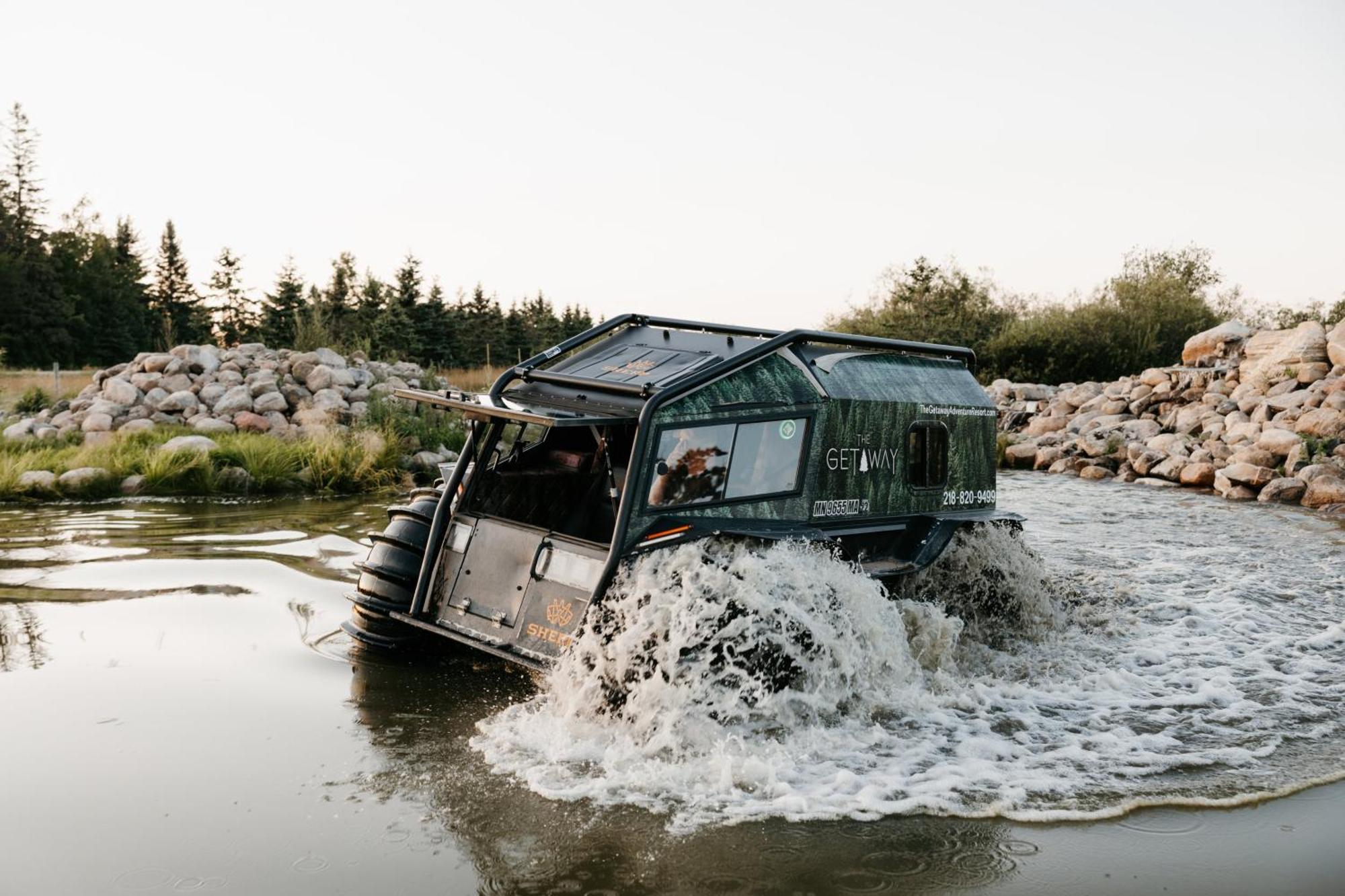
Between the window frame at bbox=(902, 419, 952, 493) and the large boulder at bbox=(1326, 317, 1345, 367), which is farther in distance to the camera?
the large boulder at bbox=(1326, 317, 1345, 367)

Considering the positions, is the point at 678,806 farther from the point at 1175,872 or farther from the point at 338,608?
the point at 338,608

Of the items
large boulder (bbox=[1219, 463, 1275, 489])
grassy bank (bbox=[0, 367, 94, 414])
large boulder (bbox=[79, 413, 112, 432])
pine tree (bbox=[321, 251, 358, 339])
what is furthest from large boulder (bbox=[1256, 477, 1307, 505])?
pine tree (bbox=[321, 251, 358, 339])

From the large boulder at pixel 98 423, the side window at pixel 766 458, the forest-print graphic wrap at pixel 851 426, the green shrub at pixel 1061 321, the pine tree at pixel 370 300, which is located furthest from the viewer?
the pine tree at pixel 370 300

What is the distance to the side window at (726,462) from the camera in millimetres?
6848

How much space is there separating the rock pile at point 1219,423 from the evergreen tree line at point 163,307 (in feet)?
88.6

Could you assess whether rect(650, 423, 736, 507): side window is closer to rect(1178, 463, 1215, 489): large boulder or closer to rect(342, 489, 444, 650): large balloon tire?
rect(342, 489, 444, 650): large balloon tire

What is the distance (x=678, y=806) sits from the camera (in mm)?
5375

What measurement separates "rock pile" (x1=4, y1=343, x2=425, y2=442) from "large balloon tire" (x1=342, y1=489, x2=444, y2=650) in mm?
10772

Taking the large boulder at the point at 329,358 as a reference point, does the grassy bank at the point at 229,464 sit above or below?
below

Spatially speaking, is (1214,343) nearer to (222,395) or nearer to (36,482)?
(222,395)

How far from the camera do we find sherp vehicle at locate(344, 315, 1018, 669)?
6.83m

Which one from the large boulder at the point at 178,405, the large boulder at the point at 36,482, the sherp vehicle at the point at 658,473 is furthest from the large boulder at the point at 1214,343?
the large boulder at the point at 36,482

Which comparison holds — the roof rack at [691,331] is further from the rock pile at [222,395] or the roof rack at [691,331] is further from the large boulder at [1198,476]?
the large boulder at [1198,476]

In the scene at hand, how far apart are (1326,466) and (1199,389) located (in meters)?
8.42
